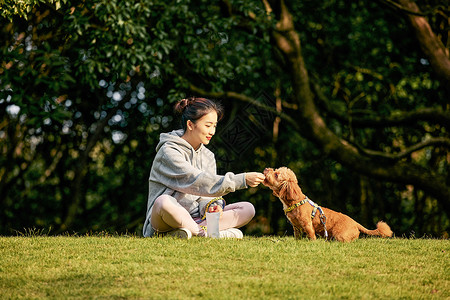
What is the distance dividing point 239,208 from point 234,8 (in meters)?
4.60

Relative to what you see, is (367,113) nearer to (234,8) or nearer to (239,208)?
(234,8)

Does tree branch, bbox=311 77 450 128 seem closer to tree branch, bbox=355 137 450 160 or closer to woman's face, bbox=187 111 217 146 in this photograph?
tree branch, bbox=355 137 450 160

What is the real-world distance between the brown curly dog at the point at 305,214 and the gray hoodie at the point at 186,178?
0.32 metres

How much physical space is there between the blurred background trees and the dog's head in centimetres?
360

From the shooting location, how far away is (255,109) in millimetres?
10492

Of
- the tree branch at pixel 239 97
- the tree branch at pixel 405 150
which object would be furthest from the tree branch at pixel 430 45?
the tree branch at pixel 239 97

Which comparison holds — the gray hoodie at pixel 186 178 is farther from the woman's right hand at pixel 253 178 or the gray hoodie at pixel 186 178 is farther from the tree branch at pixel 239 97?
the tree branch at pixel 239 97

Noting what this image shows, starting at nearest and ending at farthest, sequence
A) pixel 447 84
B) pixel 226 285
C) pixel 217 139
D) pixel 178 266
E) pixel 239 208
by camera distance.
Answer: pixel 226 285 < pixel 178 266 < pixel 239 208 < pixel 447 84 < pixel 217 139

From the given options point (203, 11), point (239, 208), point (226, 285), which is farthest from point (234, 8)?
point (226, 285)

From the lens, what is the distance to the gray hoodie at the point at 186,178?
5172mm

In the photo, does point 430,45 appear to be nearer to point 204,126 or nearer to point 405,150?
point 405,150

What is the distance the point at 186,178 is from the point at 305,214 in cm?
113

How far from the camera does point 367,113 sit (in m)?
10.4

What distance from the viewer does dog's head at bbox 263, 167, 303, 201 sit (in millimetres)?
5160
